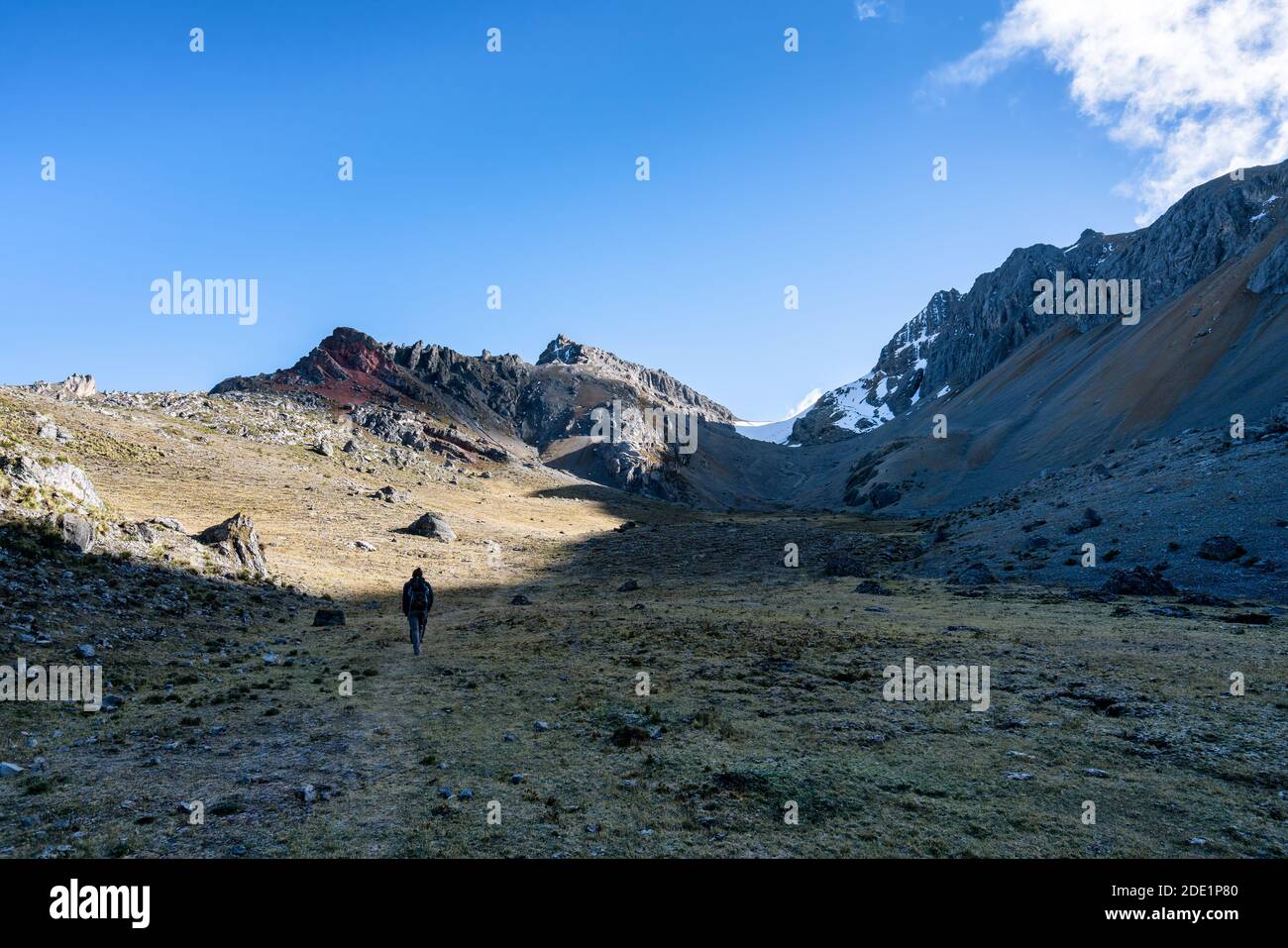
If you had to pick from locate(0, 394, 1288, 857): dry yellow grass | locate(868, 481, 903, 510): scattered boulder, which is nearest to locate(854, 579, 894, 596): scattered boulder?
locate(0, 394, 1288, 857): dry yellow grass

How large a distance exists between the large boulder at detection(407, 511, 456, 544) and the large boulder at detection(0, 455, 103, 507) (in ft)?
87.5

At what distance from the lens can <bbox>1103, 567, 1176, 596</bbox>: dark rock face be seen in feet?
101

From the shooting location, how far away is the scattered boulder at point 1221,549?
32.2m

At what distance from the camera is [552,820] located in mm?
9234

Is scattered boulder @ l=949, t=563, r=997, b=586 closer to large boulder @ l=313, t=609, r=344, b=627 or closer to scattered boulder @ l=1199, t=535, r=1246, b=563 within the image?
scattered boulder @ l=1199, t=535, r=1246, b=563

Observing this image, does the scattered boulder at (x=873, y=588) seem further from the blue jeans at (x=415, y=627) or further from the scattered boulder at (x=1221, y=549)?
the blue jeans at (x=415, y=627)

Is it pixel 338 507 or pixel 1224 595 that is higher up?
pixel 338 507

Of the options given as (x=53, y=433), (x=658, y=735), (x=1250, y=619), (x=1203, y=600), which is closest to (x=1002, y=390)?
(x=1203, y=600)

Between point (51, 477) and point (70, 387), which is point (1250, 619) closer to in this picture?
point (51, 477)

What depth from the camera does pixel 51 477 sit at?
2689 centimetres

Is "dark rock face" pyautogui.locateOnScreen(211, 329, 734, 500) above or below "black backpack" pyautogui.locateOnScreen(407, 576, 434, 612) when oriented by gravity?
above
